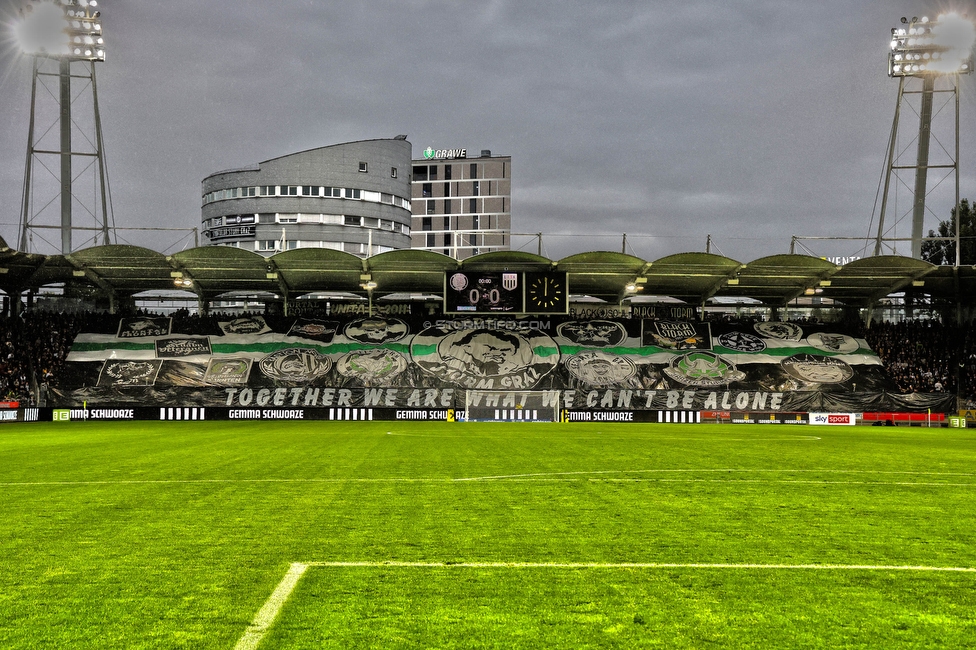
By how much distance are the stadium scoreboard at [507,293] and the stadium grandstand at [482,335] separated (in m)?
0.09

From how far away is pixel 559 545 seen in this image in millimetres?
6926

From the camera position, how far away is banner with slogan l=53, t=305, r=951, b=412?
40.9 metres

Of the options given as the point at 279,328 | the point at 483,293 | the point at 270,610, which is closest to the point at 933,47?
the point at 483,293

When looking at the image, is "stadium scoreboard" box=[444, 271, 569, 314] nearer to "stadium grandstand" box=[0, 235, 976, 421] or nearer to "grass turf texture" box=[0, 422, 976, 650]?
"stadium grandstand" box=[0, 235, 976, 421]

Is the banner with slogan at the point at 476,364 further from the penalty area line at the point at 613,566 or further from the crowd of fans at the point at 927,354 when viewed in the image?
the penalty area line at the point at 613,566

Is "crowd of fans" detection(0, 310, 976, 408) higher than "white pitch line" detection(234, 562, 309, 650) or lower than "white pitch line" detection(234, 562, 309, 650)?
higher

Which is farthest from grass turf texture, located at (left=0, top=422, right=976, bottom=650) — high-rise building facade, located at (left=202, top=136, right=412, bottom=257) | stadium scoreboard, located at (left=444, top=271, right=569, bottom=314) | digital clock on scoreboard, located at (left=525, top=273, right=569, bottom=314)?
high-rise building facade, located at (left=202, top=136, right=412, bottom=257)

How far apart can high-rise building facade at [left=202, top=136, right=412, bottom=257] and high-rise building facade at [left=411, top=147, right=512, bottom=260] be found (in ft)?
72.8

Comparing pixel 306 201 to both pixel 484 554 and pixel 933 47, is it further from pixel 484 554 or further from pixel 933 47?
pixel 484 554

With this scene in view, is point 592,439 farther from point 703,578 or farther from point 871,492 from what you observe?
point 703,578

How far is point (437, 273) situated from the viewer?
4722cm

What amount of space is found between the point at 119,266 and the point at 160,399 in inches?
362

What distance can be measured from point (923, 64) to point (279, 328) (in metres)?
41.7

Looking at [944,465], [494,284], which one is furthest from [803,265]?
[944,465]
